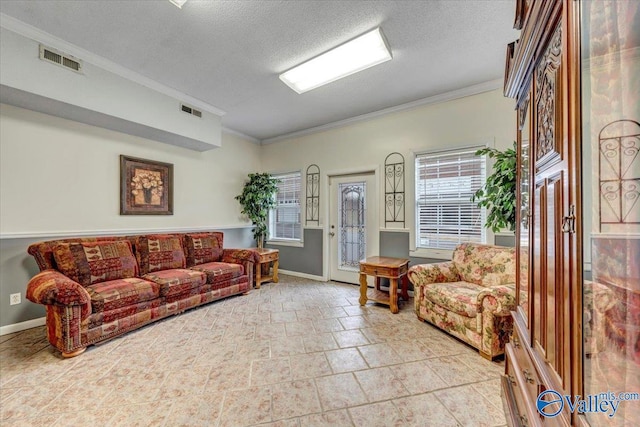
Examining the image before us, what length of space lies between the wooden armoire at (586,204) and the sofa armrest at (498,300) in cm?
142

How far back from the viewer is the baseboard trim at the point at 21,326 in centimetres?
256

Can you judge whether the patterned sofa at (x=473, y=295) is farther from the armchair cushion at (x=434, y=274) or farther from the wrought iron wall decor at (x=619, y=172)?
the wrought iron wall decor at (x=619, y=172)

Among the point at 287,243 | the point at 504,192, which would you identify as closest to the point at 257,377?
the point at 504,192

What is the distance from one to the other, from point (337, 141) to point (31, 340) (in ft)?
14.7

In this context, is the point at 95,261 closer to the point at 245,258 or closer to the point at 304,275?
the point at 245,258

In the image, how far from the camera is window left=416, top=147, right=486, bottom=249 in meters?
3.35

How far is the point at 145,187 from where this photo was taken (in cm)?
366

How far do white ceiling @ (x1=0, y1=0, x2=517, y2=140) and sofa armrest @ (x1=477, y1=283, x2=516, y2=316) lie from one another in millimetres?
2311

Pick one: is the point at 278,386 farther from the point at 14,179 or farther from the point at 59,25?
the point at 59,25

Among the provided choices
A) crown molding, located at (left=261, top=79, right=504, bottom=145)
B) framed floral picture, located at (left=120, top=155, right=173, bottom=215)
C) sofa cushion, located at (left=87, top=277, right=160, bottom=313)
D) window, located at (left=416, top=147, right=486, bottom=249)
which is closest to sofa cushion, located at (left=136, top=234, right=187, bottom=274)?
sofa cushion, located at (left=87, top=277, right=160, bottom=313)

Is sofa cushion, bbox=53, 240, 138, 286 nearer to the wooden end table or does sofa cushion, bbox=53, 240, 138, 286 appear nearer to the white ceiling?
the white ceiling

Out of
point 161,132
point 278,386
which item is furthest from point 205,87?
point 278,386

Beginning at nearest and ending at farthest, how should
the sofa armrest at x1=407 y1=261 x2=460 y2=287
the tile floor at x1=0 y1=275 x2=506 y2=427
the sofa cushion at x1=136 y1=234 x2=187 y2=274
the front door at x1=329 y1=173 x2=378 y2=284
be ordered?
the tile floor at x1=0 y1=275 x2=506 y2=427
the sofa armrest at x1=407 y1=261 x2=460 y2=287
the sofa cushion at x1=136 y1=234 x2=187 y2=274
the front door at x1=329 y1=173 x2=378 y2=284

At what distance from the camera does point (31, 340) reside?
8.06 ft
